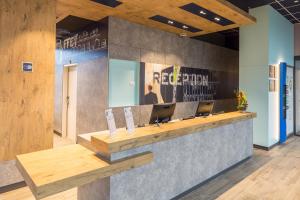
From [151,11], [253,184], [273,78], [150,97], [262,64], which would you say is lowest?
[253,184]

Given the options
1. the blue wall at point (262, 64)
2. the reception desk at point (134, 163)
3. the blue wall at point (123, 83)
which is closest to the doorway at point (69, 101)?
the blue wall at point (123, 83)

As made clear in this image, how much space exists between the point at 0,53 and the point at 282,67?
20.7ft

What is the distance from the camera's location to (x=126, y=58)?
16.3ft

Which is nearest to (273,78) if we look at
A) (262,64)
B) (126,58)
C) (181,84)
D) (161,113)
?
(262,64)

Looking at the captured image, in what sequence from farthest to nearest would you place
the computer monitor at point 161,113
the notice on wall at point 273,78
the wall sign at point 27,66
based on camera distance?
the notice on wall at point 273,78 → the wall sign at point 27,66 → the computer monitor at point 161,113

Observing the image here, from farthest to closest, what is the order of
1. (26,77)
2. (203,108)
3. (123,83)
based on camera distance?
1. (123,83)
2. (203,108)
3. (26,77)

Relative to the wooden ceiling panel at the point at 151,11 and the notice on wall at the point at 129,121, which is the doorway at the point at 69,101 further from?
the notice on wall at the point at 129,121

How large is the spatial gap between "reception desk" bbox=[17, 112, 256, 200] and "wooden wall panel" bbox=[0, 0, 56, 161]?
1238 mm

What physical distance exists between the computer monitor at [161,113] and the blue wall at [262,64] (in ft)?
11.3

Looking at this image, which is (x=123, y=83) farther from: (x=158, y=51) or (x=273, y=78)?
(x=273, y=78)

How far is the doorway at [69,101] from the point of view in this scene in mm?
6338

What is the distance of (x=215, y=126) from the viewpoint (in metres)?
3.57

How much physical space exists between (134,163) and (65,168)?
700 mm

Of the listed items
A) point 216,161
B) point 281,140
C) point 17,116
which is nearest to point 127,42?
point 17,116
